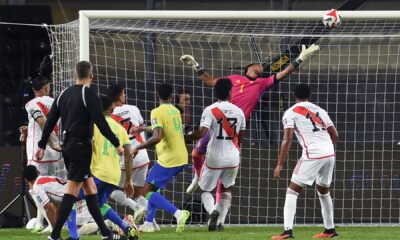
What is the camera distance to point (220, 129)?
56.8 ft

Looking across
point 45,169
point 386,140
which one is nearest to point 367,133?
point 386,140

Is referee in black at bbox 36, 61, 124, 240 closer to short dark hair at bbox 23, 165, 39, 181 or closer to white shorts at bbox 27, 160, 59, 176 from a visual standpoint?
short dark hair at bbox 23, 165, 39, 181

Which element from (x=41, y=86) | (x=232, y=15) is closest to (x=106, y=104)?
(x=41, y=86)

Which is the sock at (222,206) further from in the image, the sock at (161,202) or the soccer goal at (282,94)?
the soccer goal at (282,94)

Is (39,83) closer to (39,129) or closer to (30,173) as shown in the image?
(39,129)

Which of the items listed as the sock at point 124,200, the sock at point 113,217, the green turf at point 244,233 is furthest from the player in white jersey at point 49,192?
the sock at point 124,200

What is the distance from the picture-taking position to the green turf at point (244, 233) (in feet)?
52.6

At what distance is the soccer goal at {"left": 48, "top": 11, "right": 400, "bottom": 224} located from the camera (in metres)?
19.8

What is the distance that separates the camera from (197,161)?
1819 centimetres

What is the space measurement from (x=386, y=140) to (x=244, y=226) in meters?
2.69

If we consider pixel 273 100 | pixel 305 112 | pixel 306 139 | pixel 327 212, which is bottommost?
pixel 327 212

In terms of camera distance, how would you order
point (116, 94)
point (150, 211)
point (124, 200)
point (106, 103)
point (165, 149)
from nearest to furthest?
point (106, 103) < point (116, 94) < point (165, 149) < point (124, 200) < point (150, 211)

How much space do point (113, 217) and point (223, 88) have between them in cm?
295

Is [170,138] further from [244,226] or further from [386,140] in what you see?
[386,140]
